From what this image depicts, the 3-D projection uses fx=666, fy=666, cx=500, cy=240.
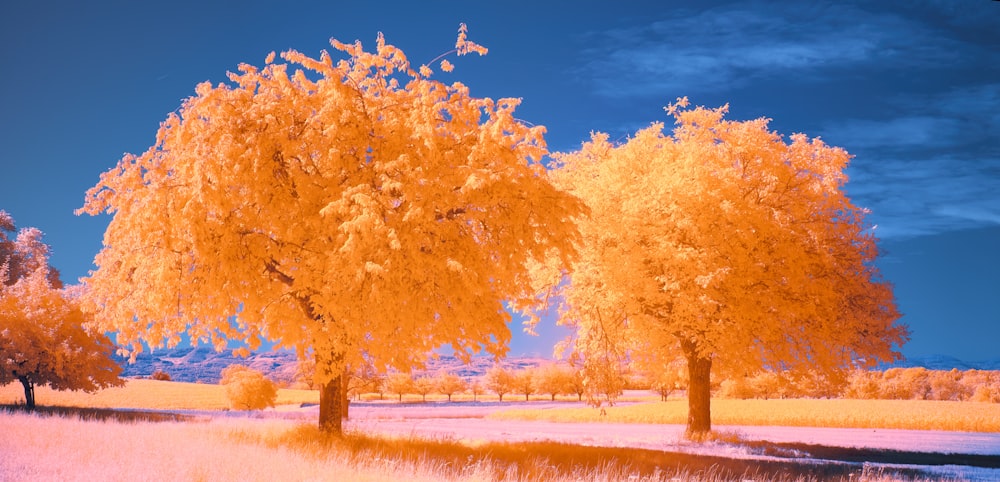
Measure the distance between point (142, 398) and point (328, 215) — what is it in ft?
186

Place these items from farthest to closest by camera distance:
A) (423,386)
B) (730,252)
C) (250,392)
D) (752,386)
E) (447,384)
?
(447,384) → (423,386) → (752,386) → (250,392) → (730,252)

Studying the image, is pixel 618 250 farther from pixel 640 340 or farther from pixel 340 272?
pixel 340 272

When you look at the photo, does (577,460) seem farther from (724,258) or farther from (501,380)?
(501,380)

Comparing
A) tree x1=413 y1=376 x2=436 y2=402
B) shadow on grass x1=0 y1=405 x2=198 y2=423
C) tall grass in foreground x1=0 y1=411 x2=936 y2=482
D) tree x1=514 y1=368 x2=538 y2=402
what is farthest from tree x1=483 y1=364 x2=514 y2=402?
tall grass in foreground x1=0 y1=411 x2=936 y2=482

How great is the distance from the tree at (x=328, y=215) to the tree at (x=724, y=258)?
19.0 ft

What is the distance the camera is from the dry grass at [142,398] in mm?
49719

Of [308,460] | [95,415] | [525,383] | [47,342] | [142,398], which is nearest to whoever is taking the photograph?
[308,460]

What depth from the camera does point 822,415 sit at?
138ft

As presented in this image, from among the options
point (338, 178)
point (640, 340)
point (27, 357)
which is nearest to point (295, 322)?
point (338, 178)

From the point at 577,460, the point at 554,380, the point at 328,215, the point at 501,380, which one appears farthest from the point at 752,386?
the point at 328,215

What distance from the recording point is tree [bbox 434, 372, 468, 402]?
113250 mm

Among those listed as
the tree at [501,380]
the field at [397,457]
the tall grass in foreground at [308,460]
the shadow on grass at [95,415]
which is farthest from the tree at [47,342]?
the tree at [501,380]

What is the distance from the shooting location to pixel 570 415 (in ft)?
162

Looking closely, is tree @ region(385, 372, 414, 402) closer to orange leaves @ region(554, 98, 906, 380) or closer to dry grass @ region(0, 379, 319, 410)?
dry grass @ region(0, 379, 319, 410)
